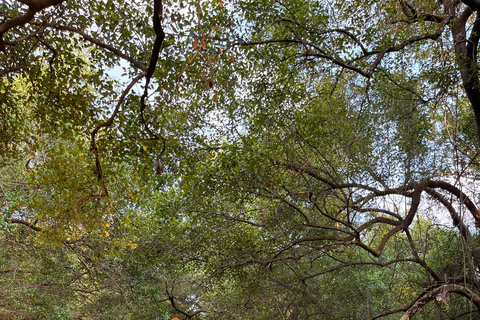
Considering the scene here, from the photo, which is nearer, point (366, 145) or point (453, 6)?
point (453, 6)

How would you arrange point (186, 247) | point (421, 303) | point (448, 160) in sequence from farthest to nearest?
point (186, 247)
point (448, 160)
point (421, 303)

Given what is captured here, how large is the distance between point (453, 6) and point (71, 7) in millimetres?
3938

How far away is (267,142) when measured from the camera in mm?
5207

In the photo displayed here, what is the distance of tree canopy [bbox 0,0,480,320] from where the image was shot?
410 cm

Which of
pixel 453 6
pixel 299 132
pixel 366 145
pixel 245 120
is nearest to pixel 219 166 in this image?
pixel 245 120

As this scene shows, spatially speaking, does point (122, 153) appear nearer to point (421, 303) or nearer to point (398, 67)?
point (421, 303)

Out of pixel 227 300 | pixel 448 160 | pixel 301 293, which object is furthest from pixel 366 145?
pixel 227 300

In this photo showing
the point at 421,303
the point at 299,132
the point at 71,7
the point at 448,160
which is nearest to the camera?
the point at 421,303

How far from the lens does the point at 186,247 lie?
6320 millimetres

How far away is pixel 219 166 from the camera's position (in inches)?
227

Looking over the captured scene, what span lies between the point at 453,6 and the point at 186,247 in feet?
15.9

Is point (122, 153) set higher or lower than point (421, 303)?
higher

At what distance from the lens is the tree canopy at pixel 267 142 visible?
4102 mm

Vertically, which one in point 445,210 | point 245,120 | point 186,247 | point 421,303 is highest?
point 245,120
